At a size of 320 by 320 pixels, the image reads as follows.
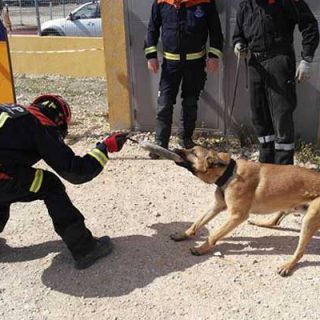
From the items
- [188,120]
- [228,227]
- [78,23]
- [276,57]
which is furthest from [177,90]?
[78,23]

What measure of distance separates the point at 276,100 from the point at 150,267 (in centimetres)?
205

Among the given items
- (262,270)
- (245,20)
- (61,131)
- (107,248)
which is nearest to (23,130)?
(61,131)

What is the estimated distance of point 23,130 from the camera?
3.39 m

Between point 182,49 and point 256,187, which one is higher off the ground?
point 182,49

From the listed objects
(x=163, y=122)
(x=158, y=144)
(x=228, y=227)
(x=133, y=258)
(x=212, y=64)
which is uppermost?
(x=212, y=64)

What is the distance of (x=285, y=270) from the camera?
3715mm

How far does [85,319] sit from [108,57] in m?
3.89

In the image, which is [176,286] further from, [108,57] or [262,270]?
[108,57]

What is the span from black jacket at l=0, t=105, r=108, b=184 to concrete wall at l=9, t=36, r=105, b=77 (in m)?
6.50

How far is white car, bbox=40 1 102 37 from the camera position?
15594mm

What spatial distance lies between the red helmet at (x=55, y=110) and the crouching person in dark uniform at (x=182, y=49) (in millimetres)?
2183

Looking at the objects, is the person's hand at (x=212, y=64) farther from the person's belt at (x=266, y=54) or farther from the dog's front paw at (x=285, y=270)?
the dog's front paw at (x=285, y=270)

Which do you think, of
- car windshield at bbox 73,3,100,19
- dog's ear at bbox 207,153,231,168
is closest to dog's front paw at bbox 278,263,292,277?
dog's ear at bbox 207,153,231,168

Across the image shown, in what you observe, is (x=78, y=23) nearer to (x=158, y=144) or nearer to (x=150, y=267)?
(x=158, y=144)
